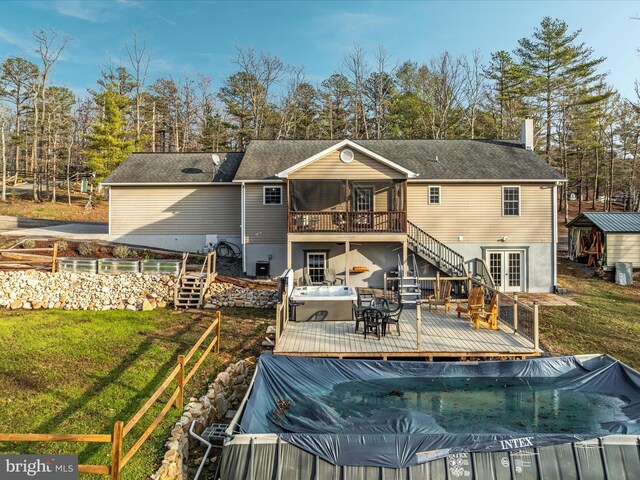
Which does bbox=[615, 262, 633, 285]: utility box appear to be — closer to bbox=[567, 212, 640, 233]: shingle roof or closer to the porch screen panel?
bbox=[567, 212, 640, 233]: shingle roof

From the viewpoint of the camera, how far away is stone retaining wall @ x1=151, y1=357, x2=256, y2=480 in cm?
528

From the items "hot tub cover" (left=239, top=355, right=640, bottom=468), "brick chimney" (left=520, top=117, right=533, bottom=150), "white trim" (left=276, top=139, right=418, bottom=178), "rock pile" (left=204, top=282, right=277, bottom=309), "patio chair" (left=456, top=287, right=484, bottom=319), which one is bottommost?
"hot tub cover" (left=239, top=355, right=640, bottom=468)

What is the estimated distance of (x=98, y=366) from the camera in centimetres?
820

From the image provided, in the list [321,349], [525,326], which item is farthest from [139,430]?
[525,326]

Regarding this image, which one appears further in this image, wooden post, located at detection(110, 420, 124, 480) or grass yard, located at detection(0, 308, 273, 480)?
grass yard, located at detection(0, 308, 273, 480)

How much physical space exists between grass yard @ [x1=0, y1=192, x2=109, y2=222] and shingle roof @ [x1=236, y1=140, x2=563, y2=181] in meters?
19.0

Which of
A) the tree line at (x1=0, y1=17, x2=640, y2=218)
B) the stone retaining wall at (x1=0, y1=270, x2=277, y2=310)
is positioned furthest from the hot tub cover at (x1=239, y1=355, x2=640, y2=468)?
the tree line at (x1=0, y1=17, x2=640, y2=218)

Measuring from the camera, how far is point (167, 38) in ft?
102

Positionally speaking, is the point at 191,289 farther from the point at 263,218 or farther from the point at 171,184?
the point at 171,184

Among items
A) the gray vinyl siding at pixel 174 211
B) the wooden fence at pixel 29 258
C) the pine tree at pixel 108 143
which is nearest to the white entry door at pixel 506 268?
the gray vinyl siding at pixel 174 211

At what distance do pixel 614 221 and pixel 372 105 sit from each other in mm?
22046

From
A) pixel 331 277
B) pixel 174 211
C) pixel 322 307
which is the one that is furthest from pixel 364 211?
pixel 174 211

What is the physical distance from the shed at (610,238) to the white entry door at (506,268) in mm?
5914

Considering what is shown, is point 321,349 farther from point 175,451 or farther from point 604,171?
point 604,171
